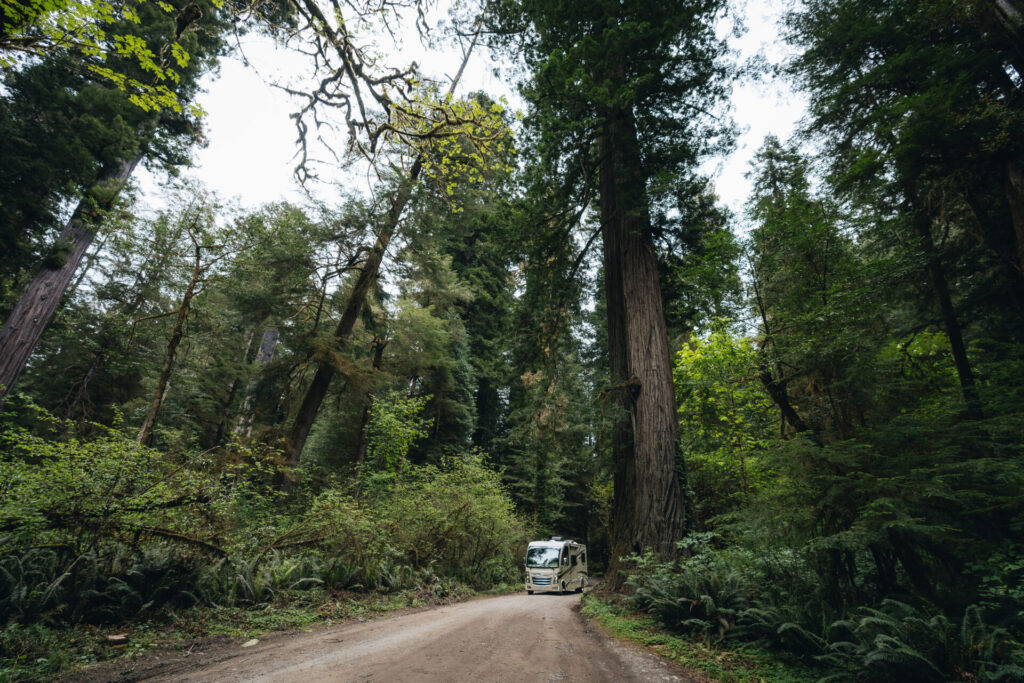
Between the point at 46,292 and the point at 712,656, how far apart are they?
15718 mm

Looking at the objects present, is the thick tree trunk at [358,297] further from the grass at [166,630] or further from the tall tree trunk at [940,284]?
the tall tree trunk at [940,284]

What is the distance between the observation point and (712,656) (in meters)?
3.69

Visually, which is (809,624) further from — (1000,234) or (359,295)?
(359,295)

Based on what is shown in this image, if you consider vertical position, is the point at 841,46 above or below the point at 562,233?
above

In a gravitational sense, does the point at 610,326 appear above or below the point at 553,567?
above

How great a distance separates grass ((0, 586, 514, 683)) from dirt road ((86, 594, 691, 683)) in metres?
0.56

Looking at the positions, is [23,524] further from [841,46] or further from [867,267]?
[841,46]

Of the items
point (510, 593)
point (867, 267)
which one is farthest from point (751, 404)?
point (510, 593)

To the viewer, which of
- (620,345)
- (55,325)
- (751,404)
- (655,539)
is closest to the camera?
(655,539)

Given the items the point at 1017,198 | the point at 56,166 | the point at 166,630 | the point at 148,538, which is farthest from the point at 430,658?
the point at 56,166

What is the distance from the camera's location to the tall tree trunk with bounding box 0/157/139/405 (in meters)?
9.04

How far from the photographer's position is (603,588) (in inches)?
271

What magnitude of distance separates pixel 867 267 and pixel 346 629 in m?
9.95

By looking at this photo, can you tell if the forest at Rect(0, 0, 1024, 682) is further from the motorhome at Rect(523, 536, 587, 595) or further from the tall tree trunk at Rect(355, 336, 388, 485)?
the motorhome at Rect(523, 536, 587, 595)
